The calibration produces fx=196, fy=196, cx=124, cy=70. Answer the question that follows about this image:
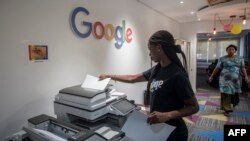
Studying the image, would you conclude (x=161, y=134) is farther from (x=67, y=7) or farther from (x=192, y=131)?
(x=192, y=131)

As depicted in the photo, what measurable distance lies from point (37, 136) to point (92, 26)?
1601 millimetres

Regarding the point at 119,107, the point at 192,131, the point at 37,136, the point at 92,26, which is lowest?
the point at 192,131

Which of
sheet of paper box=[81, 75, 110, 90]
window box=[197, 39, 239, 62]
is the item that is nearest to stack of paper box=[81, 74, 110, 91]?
sheet of paper box=[81, 75, 110, 90]

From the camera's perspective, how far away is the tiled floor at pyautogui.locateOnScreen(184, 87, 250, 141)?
3418 mm

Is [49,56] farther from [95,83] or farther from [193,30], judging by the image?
[193,30]

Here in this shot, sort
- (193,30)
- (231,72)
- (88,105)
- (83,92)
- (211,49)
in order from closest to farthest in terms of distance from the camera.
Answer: (88,105), (83,92), (231,72), (193,30), (211,49)

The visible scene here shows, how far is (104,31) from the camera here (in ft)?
9.04

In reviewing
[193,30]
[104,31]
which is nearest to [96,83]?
[104,31]

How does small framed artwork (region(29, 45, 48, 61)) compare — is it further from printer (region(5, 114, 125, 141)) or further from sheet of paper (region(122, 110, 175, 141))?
sheet of paper (region(122, 110, 175, 141))

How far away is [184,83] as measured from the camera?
1.27 meters

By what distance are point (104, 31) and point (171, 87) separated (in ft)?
5.57

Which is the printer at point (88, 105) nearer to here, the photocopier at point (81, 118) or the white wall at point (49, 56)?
the photocopier at point (81, 118)

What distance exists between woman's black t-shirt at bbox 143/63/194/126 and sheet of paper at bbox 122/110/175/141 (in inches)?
5.6

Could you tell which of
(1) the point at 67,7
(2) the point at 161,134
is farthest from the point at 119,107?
(1) the point at 67,7
